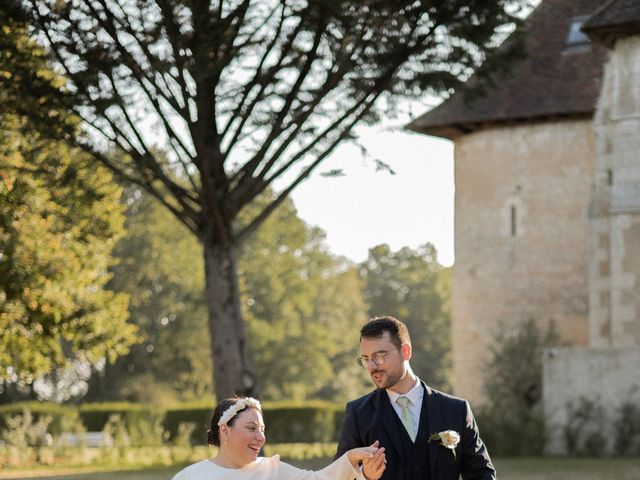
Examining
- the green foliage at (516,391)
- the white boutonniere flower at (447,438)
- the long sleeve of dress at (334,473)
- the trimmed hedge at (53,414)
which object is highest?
the white boutonniere flower at (447,438)

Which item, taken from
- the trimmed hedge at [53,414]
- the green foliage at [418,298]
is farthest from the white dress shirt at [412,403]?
the green foliage at [418,298]

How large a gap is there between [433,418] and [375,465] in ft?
1.27

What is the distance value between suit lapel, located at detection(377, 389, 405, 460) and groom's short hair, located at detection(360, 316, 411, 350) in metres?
0.31

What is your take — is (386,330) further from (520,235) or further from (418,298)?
(418,298)

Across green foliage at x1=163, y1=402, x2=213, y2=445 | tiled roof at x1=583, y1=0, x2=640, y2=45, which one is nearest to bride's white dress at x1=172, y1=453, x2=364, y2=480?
tiled roof at x1=583, y1=0, x2=640, y2=45

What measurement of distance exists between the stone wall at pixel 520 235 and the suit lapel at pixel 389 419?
81.5 ft

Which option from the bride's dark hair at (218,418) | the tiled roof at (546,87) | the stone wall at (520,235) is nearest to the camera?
the bride's dark hair at (218,418)

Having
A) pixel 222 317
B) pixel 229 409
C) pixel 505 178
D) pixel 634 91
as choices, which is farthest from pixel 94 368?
pixel 229 409

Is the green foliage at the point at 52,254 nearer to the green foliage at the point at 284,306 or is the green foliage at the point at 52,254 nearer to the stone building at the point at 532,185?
the stone building at the point at 532,185

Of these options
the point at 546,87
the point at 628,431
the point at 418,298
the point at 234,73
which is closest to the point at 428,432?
the point at 234,73

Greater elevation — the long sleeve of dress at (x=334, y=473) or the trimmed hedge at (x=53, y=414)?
the long sleeve of dress at (x=334, y=473)

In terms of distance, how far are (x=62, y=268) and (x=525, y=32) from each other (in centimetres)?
795

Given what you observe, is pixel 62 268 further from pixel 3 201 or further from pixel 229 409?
pixel 229 409

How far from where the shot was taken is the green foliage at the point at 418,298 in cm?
7056
